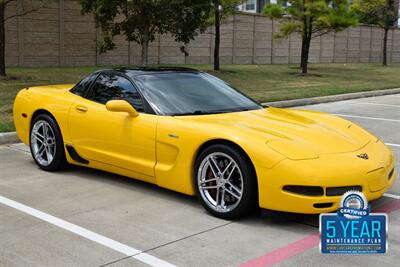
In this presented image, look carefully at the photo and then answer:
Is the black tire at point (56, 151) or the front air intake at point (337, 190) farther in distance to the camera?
the black tire at point (56, 151)

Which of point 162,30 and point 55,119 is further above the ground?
point 162,30

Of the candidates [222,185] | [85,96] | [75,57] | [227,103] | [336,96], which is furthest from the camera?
[75,57]

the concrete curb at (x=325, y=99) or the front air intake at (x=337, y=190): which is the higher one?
the front air intake at (x=337, y=190)

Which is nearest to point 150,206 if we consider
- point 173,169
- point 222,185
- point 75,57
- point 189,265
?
point 173,169

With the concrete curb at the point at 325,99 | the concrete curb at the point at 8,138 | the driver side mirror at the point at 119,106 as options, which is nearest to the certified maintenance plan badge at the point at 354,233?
the driver side mirror at the point at 119,106

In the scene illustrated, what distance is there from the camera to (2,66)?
1598 cm

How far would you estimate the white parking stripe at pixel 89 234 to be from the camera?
3.88 m

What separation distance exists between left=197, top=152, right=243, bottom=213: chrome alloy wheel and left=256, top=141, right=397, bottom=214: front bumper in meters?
0.26

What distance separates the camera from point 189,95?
18.8 ft

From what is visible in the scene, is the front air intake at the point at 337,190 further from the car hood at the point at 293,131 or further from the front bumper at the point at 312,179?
the car hood at the point at 293,131

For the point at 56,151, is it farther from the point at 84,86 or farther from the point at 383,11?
the point at 383,11

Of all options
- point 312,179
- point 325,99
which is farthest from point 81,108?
point 325,99

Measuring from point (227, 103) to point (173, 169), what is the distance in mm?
1119

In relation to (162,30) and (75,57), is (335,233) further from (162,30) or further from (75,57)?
(75,57)
